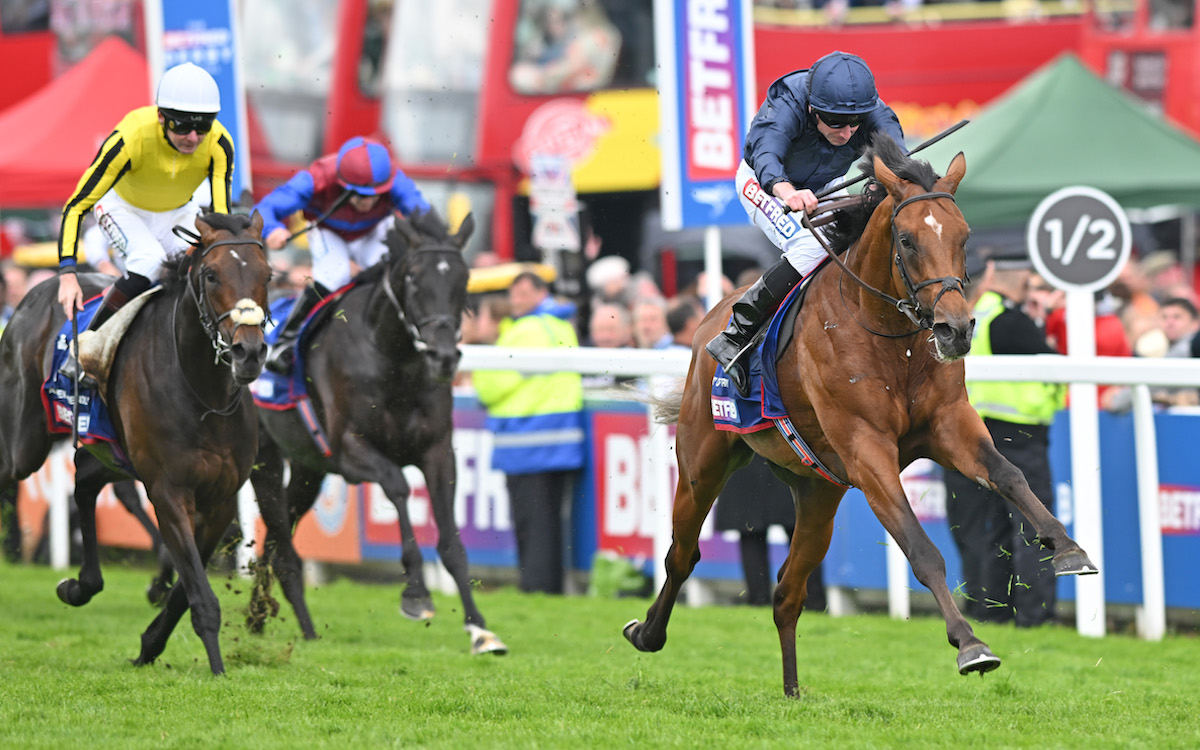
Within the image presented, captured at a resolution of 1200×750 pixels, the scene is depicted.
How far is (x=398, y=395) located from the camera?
8523 millimetres

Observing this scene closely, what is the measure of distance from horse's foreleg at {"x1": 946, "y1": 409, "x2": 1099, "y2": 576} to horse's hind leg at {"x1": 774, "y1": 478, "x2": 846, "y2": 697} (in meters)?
1.07

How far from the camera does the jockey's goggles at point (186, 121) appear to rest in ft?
23.0

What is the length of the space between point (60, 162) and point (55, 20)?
740 cm

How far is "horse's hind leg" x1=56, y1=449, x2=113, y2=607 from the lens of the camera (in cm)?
772

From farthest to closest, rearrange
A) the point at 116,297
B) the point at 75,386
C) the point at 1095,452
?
the point at 1095,452 → the point at 116,297 → the point at 75,386

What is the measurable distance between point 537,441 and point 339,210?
7.65 ft

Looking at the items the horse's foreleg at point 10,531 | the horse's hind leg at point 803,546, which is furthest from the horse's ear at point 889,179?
the horse's foreleg at point 10,531

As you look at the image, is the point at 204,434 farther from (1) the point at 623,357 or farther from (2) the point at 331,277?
(1) the point at 623,357

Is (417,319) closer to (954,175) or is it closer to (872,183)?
(872,183)

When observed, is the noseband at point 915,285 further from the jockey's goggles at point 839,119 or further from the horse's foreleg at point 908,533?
the jockey's goggles at point 839,119

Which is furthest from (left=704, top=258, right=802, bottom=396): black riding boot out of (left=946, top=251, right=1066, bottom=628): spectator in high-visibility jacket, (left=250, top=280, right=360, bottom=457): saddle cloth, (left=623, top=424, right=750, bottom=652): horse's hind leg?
(left=250, top=280, right=360, bottom=457): saddle cloth

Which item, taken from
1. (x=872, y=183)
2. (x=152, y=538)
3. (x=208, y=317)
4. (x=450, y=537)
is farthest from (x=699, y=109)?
(x=152, y=538)

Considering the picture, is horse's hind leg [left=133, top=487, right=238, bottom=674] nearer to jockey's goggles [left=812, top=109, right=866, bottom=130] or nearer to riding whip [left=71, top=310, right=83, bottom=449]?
riding whip [left=71, top=310, right=83, bottom=449]

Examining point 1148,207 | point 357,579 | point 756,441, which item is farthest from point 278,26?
point 756,441
